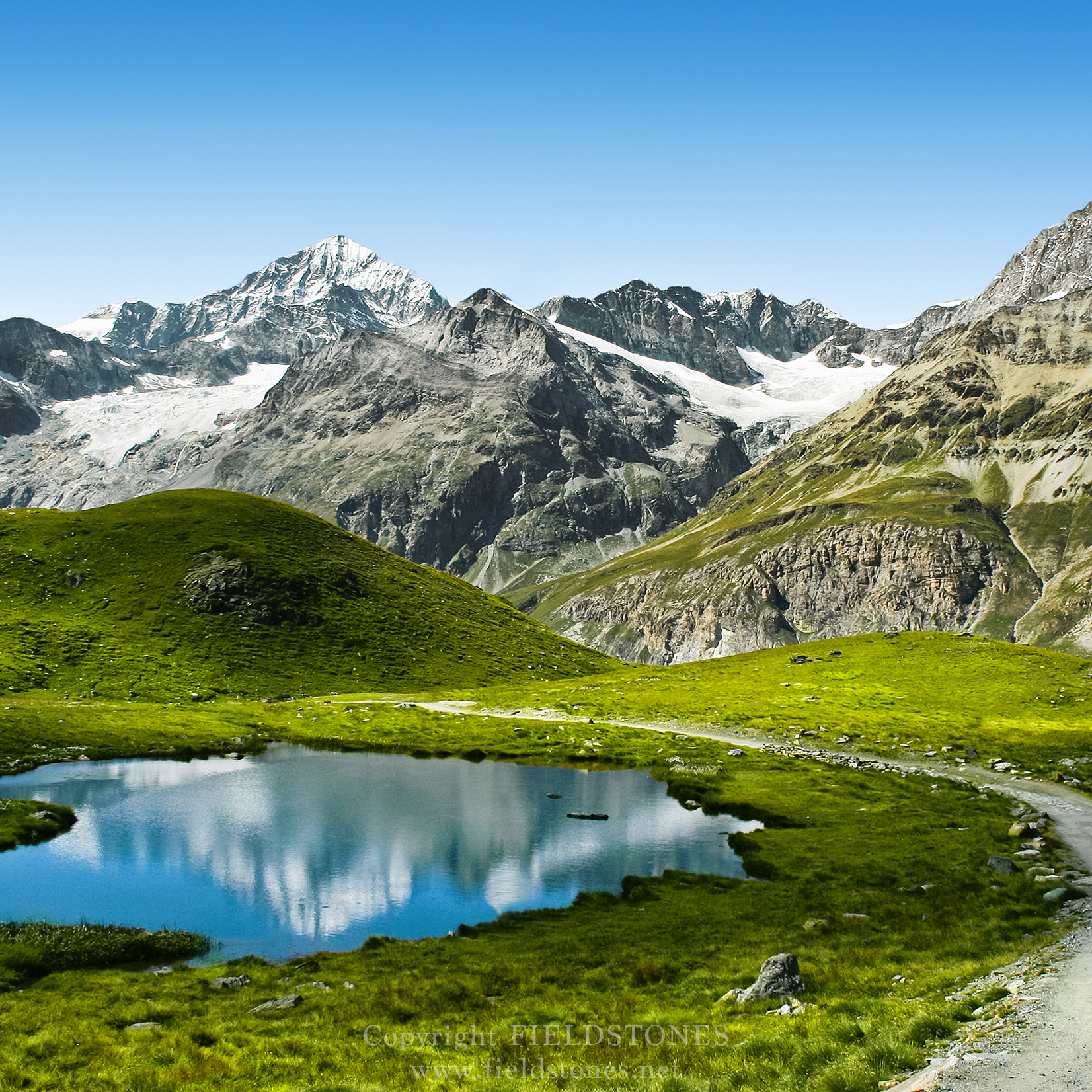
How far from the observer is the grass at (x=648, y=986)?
16938mm

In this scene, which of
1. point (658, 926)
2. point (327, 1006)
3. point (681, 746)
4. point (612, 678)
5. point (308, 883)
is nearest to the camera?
point (327, 1006)

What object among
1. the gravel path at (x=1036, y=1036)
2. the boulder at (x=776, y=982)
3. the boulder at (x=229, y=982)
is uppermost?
the gravel path at (x=1036, y=1036)

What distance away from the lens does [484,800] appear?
1917 inches

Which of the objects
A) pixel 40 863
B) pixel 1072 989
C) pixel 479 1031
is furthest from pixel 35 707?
pixel 1072 989

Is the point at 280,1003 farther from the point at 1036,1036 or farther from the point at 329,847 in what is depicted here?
the point at 329,847

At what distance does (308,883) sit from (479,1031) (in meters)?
16.8

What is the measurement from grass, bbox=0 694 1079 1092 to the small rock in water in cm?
28

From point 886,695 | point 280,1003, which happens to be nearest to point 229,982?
point 280,1003

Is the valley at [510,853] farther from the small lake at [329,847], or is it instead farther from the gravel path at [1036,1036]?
the gravel path at [1036,1036]

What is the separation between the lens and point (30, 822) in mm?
39250

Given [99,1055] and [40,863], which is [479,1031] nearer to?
[99,1055]

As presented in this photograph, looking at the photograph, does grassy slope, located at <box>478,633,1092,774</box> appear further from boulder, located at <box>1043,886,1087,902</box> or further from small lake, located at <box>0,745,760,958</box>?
boulder, located at <box>1043,886,1087,902</box>

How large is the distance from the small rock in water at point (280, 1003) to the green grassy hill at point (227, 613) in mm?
64298

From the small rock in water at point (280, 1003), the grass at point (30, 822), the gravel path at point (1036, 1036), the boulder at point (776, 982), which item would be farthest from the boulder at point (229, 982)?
the grass at point (30, 822)
